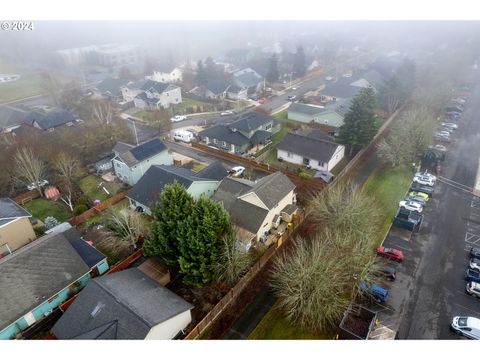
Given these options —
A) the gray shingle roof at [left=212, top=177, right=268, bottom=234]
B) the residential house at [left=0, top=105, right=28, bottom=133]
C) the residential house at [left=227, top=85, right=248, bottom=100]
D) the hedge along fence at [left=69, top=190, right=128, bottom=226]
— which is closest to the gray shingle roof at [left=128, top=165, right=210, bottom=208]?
the hedge along fence at [left=69, top=190, right=128, bottom=226]

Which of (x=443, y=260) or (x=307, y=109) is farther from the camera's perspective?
(x=307, y=109)

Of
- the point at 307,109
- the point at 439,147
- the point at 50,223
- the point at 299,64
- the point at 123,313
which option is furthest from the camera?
the point at 299,64

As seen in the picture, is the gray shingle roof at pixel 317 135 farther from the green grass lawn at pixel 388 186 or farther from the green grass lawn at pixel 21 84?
the green grass lawn at pixel 21 84

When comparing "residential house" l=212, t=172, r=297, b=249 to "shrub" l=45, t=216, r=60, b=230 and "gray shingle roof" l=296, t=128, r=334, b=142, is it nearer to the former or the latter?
"gray shingle roof" l=296, t=128, r=334, b=142

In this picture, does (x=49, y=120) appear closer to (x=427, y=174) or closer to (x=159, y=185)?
(x=159, y=185)

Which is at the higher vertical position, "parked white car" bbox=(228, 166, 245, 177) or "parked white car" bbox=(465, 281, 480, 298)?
"parked white car" bbox=(465, 281, 480, 298)

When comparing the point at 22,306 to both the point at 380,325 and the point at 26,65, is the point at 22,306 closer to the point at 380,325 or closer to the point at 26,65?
the point at 380,325

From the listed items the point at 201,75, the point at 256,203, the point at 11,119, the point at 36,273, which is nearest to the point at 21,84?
the point at 11,119

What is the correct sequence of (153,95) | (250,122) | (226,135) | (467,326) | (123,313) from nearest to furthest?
1. (123,313)
2. (467,326)
3. (226,135)
4. (250,122)
5. (153,95)
